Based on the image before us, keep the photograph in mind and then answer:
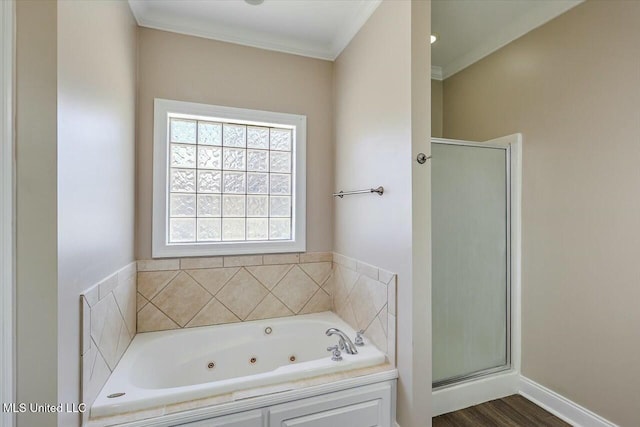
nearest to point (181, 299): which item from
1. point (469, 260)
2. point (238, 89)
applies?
point (238, 89)

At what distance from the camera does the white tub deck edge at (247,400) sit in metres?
1.33

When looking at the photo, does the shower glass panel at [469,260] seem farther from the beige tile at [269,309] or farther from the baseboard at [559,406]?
the beige tile at [269,309]

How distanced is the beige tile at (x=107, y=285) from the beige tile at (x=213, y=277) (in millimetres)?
628

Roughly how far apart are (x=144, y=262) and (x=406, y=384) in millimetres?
Result: 1930

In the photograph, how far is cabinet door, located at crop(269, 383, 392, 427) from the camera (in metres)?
1.53

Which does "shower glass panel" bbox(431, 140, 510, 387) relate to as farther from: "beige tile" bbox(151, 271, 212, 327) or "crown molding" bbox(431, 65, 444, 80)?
"beige tile" bbox(151, 271, 212, 327)

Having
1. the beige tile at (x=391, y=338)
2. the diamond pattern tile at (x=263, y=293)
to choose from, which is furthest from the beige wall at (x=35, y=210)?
the beige tile at (x=391, y=338)

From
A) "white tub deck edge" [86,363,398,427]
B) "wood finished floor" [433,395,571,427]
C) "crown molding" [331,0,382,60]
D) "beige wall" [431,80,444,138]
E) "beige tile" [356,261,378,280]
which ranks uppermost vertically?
"crown molding" [331,0,382,60]

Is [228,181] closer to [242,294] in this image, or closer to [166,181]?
[166,181]

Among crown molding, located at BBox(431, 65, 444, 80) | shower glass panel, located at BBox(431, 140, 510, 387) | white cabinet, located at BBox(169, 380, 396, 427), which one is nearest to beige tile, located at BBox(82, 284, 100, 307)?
white cabinet, located at BBox(169, 380, 396, 427)

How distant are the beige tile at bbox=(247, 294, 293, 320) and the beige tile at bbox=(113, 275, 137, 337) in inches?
31.9

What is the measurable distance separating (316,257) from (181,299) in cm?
111
